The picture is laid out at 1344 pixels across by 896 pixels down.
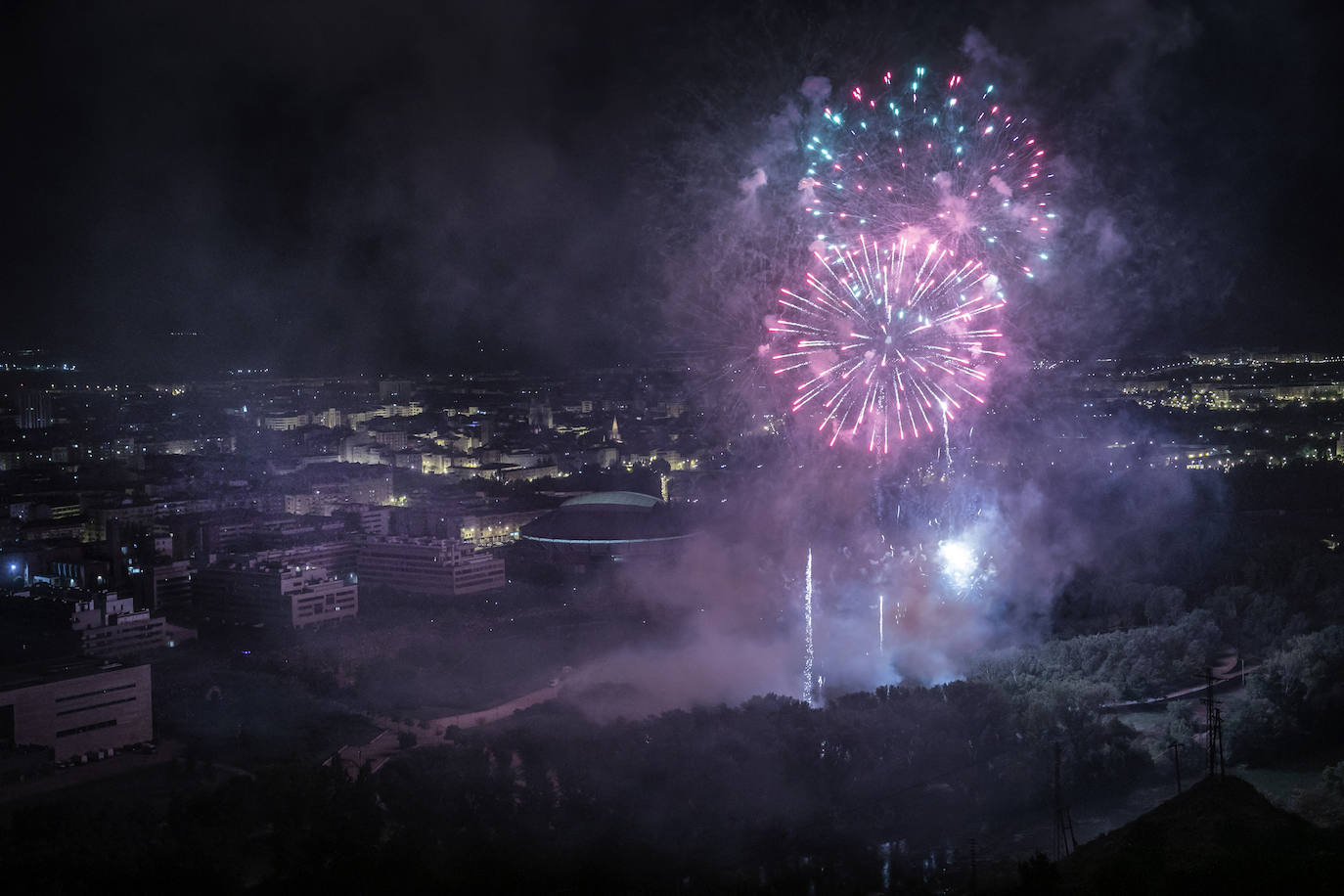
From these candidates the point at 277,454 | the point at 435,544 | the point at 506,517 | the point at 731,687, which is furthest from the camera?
the point at 277,454

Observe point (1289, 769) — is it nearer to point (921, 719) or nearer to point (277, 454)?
point (921, 719)

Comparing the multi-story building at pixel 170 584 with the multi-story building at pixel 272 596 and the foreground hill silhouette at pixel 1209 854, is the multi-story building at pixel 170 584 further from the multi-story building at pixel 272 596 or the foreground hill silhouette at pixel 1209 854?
the foreground hill silhouette at pixel 1209 854

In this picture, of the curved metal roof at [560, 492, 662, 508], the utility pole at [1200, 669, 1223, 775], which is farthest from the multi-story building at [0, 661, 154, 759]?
the curved metal roof at [560, 492, 662, 508]

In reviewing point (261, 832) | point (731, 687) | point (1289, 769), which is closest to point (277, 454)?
point (731, 687)

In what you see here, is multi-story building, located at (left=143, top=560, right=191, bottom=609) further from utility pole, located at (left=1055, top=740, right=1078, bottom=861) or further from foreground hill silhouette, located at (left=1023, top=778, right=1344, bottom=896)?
foreground hill silhouette, located at (left=1023, top=778, right=1344, bottom=896)

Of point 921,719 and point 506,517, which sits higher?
point 506,517
